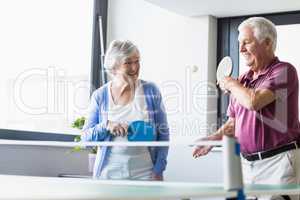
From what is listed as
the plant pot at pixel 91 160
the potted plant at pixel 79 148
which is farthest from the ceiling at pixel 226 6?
the plant pot at pixel 91 160

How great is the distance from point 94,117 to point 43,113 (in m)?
1.42

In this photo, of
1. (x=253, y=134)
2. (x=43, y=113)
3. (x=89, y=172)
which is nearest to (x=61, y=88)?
(x=43, y=113)

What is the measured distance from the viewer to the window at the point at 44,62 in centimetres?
339

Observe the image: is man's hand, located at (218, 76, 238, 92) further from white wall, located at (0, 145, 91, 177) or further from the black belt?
white wall, located at (0, 145, 91, 177)

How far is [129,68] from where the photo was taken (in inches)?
91.9

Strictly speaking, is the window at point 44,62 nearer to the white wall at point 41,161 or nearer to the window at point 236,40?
the white wall at point 41,161

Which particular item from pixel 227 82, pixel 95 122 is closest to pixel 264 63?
pixel 227 82

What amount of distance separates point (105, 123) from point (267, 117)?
681mm

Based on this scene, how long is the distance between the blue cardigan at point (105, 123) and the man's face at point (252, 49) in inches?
18.5

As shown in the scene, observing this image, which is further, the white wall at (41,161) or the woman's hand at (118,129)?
the white wall at (41,161)

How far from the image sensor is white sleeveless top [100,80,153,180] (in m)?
2.20

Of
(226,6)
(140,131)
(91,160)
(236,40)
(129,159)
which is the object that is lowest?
(91,160)

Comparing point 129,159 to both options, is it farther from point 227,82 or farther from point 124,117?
point 227,82

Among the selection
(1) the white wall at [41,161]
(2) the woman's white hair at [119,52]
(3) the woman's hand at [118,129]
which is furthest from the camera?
(1) the white wall at [41,161]
